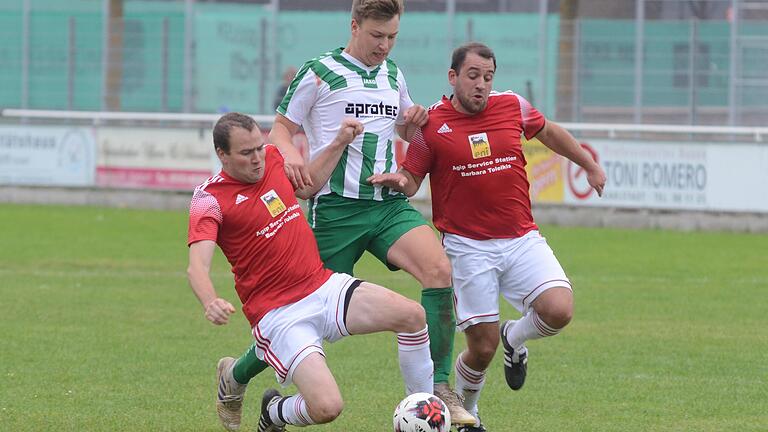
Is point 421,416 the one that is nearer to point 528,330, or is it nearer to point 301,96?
point 528,330

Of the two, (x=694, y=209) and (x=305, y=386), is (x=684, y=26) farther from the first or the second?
(x=305, y=386)

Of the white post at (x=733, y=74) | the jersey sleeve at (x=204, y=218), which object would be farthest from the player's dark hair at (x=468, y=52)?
the white post at (x=733, y=74)

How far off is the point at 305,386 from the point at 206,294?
0.72 meters

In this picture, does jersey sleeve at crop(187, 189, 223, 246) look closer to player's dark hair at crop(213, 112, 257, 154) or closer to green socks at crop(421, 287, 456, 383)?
player's dark hair at crop(213, 112, 257, 154)

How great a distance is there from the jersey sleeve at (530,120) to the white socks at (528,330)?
40.4 inches

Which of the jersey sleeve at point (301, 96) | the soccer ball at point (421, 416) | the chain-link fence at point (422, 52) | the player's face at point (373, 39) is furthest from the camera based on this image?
the chain-link fence at point (422, 52)

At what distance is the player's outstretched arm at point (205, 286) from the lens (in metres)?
6.12

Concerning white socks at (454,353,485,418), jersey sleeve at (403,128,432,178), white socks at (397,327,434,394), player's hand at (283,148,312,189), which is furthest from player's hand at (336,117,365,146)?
white socks at (454,353,485,418)

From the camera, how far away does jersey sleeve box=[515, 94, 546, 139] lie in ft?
25.8

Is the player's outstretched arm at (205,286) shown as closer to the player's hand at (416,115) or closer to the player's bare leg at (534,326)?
the player's hand at (416,115)

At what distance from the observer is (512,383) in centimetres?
823

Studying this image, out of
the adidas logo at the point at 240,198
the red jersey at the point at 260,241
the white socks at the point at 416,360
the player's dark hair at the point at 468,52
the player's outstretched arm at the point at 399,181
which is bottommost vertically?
the white socks at the point at 416,360

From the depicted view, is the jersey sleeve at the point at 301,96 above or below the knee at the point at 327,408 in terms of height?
above

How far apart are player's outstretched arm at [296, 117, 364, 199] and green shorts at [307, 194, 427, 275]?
16cm
